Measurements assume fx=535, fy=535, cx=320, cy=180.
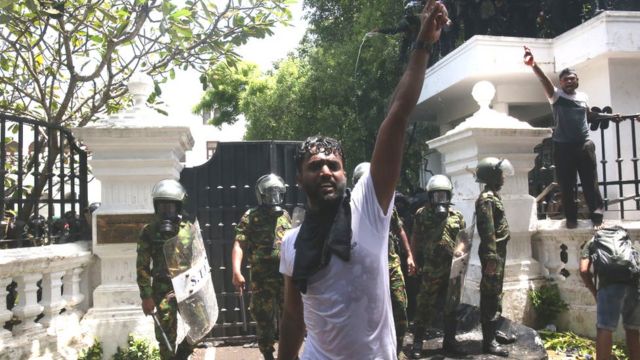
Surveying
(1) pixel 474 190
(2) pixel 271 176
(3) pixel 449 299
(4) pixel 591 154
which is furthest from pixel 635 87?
(2) pixel 271 176

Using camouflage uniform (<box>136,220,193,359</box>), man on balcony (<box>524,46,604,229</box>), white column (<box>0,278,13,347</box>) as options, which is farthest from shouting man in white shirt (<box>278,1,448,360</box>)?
Answer: man on balcony (<box>524,46,604,229</box>)

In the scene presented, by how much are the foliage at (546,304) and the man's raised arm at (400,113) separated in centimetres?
437

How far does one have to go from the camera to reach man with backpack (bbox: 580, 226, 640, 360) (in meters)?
4.17

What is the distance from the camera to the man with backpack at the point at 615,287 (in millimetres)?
4172

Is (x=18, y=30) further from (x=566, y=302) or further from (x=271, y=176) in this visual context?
(x=566, y=302)

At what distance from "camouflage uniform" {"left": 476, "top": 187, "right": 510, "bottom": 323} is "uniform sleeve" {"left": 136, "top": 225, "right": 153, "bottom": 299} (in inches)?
106

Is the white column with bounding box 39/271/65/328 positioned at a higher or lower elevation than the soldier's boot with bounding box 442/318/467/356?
higher

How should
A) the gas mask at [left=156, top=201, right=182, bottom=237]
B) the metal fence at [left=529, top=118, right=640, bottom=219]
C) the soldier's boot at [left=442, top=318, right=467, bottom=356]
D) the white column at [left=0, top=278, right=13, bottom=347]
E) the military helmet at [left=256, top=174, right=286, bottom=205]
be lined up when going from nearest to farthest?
the white column at [left=0, top=278, right=13, bottom=347], the gas mask at [left=156, top=201, right=182, bottom=237], the soldier's boot at [left=442, top=318, right=467, bottom=356], the military helmet at [left=256, top=174, right=286, bottom=205], the metal fence at [left=529, top=118, right=640, bottom=219]

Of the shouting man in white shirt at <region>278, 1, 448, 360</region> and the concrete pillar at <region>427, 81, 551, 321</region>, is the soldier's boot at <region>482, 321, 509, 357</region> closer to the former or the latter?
the concrete pillar at <region>427, 81, 551, 321</region>

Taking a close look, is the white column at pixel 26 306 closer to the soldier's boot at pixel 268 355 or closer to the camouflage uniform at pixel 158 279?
the camouflage uniform at pixel 158 279

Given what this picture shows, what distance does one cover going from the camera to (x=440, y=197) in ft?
15.9

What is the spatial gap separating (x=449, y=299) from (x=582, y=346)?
154 cm

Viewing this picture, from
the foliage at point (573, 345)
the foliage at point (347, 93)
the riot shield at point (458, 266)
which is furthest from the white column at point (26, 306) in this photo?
the foliage at point (347, 93)

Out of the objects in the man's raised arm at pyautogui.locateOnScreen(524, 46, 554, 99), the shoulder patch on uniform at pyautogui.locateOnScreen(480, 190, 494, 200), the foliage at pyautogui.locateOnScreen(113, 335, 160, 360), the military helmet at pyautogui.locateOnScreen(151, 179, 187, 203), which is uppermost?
the man's raised arm at pyautogui.locateOnScreen(524, 46, 554, 99)
